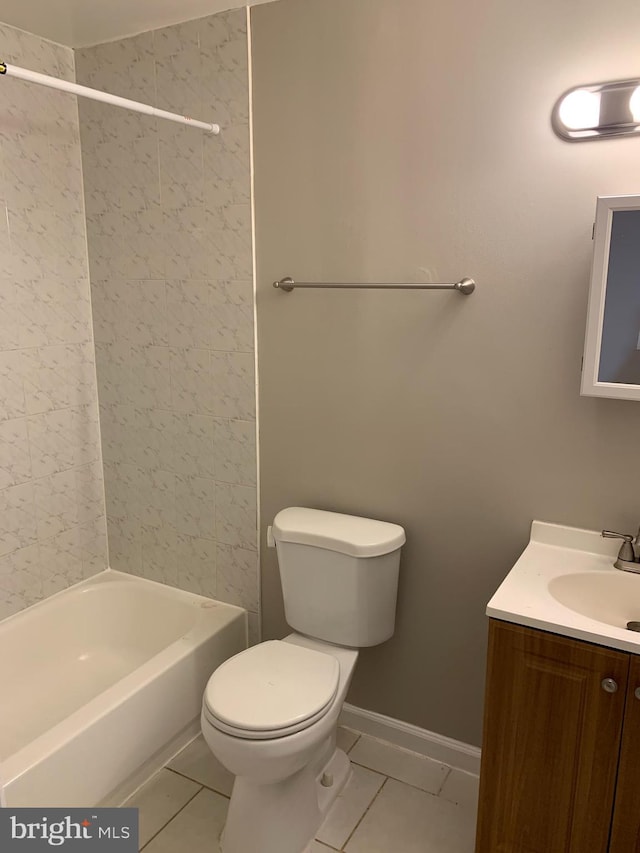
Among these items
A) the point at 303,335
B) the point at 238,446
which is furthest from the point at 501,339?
the point at 238,446

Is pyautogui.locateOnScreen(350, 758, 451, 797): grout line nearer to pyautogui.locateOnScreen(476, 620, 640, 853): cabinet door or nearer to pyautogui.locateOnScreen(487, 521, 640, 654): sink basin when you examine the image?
pyautogui.locateOnScreen(476, 620, 640, 853): cabinet door

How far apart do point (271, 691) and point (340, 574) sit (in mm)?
414

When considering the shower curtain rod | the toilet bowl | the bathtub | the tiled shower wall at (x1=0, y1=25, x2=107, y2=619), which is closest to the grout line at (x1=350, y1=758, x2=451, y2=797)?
the toilet bowl

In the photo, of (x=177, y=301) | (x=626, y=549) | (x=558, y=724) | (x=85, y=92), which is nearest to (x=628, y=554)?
(x=626, y=549)

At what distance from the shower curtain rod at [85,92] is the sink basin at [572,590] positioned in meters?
1.59

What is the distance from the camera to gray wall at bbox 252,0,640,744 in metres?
1.73

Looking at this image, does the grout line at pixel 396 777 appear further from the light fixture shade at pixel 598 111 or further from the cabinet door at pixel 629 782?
the light fixture shade at pixel 598 111

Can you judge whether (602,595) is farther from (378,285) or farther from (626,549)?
(378,285)

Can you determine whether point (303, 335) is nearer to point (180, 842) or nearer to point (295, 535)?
point (295, 535)

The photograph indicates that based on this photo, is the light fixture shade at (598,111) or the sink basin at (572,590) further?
the light fixture shade at (598,111)

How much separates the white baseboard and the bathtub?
503 mm

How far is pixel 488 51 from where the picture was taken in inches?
68.6

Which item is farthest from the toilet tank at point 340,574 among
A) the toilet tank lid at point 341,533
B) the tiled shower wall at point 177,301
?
the tiled shower wall at point 177,301

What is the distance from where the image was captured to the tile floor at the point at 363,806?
1892 mm
